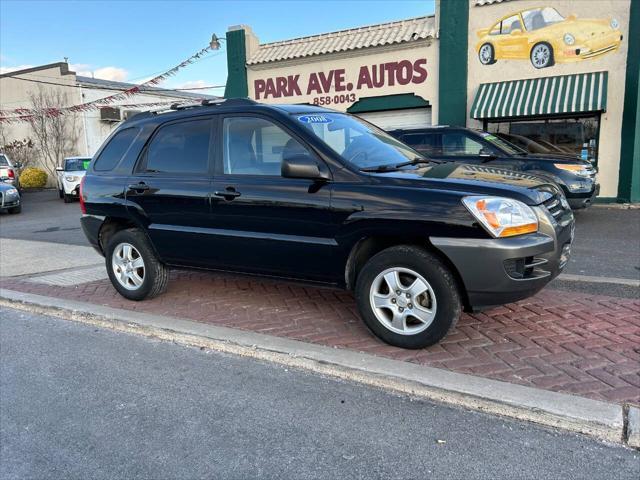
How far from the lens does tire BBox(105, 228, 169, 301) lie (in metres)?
5.27

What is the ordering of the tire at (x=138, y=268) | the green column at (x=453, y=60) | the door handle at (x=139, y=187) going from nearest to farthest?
the door handle at (x=139, y=187), the tire at (x=138, y=268), the green column at (x=453, y=60)

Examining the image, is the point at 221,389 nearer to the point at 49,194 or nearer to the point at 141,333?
the point at 141,333

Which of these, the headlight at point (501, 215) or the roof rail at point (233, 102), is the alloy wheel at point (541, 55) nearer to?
the roof rail at point (233, 102)

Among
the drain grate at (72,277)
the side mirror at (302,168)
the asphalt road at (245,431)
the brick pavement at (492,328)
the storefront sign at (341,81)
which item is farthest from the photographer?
the storefront sign at (341,81)

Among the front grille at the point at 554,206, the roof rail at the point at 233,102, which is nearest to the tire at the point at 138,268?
the roof rail at the point at 233,102

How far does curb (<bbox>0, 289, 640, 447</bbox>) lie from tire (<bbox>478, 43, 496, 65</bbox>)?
12013 millimetres

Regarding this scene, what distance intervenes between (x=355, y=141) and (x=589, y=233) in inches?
240

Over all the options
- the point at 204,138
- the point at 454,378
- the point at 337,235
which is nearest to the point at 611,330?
the point at 454,378

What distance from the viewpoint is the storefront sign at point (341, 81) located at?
48.9 ft

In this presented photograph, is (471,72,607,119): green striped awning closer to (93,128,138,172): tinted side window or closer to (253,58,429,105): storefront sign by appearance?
(253,58,429,105): storefront sign

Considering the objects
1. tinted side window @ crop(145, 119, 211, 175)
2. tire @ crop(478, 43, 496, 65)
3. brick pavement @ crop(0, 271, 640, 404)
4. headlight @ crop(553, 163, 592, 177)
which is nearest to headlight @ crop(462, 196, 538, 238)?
brick pavement @ crop(0, 271, 640, 404)

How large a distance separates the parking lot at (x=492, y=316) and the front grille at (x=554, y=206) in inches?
38.0

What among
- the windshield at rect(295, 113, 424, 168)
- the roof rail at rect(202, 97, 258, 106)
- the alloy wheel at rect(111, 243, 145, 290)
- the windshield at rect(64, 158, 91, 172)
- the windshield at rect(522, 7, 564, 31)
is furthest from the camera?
the windshield at rect(64, 158, 91, 172)

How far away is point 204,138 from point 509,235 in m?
2.86
